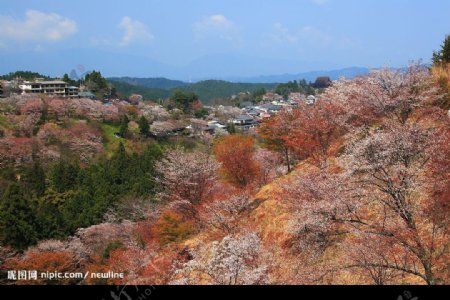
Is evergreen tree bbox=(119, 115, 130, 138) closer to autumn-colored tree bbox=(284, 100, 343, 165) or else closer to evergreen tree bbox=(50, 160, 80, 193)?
evergreen tree bbox=(50, 160, 80, 193)

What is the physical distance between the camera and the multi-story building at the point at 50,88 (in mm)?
65188

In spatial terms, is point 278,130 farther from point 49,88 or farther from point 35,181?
point 49,88

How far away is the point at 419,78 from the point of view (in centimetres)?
1584

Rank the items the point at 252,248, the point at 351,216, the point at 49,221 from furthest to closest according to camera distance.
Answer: the point at 49,221 → the point at 252,248 → the point at 351,216

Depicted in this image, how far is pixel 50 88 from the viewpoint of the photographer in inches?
2606

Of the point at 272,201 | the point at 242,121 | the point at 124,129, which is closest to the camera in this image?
the point at 272,201

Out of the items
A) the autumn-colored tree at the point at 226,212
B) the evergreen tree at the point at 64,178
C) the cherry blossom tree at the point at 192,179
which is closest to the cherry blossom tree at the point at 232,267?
the autumn-colored tree at the point at 226,212

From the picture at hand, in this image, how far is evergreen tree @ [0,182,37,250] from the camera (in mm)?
25925

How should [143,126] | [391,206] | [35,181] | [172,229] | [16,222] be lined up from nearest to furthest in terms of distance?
[391,206] → [172,229] → [16,222] → [35,181] → [143,126]

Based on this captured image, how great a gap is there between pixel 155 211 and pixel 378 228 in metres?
19.7

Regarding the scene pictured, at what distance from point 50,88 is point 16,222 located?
150 ft

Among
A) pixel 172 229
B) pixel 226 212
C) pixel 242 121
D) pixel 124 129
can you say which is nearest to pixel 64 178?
pixel 124 129
